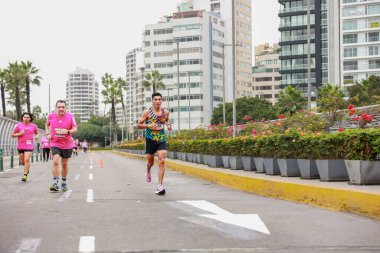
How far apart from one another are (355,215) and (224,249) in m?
3.30

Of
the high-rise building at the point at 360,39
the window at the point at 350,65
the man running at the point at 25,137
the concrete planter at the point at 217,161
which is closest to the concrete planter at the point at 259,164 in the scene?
the concrete planter at the point at 217,161

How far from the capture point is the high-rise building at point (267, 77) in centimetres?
16488

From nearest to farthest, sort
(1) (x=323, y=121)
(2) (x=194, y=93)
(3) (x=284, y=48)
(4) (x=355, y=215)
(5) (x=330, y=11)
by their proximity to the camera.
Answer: (4) (x=355, y=215) < (1) (x=323, y=121) < (5) (x=330, y=11) < (3) (x=284, y=48) < (2) (x=194, y=93)

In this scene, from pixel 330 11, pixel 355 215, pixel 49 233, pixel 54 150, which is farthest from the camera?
pixel 330 11

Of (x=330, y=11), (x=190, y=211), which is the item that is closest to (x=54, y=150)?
(x=190, y=211)

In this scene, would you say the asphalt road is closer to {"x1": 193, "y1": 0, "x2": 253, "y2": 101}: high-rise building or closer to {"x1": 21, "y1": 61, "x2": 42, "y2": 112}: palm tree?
{"x1": 21, "y1": 61, "x2": 42, "y2": 112}: palm tree

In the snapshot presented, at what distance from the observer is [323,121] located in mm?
14977

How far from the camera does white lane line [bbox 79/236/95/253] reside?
5141 mm

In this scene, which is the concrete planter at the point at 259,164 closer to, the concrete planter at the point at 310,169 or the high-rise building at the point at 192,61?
the concrete planter at the point at 310,169

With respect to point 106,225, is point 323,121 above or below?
above

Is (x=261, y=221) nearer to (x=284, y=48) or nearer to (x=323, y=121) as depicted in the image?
(x=323, y=121)

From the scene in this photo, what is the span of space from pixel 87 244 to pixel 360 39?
93.6 m

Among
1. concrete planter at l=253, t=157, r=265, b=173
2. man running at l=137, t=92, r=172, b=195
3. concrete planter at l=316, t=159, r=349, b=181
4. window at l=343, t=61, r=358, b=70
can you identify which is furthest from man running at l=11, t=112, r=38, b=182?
window at l=343, t=61, r=358, b=70

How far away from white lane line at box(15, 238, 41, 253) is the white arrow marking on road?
236 cm
